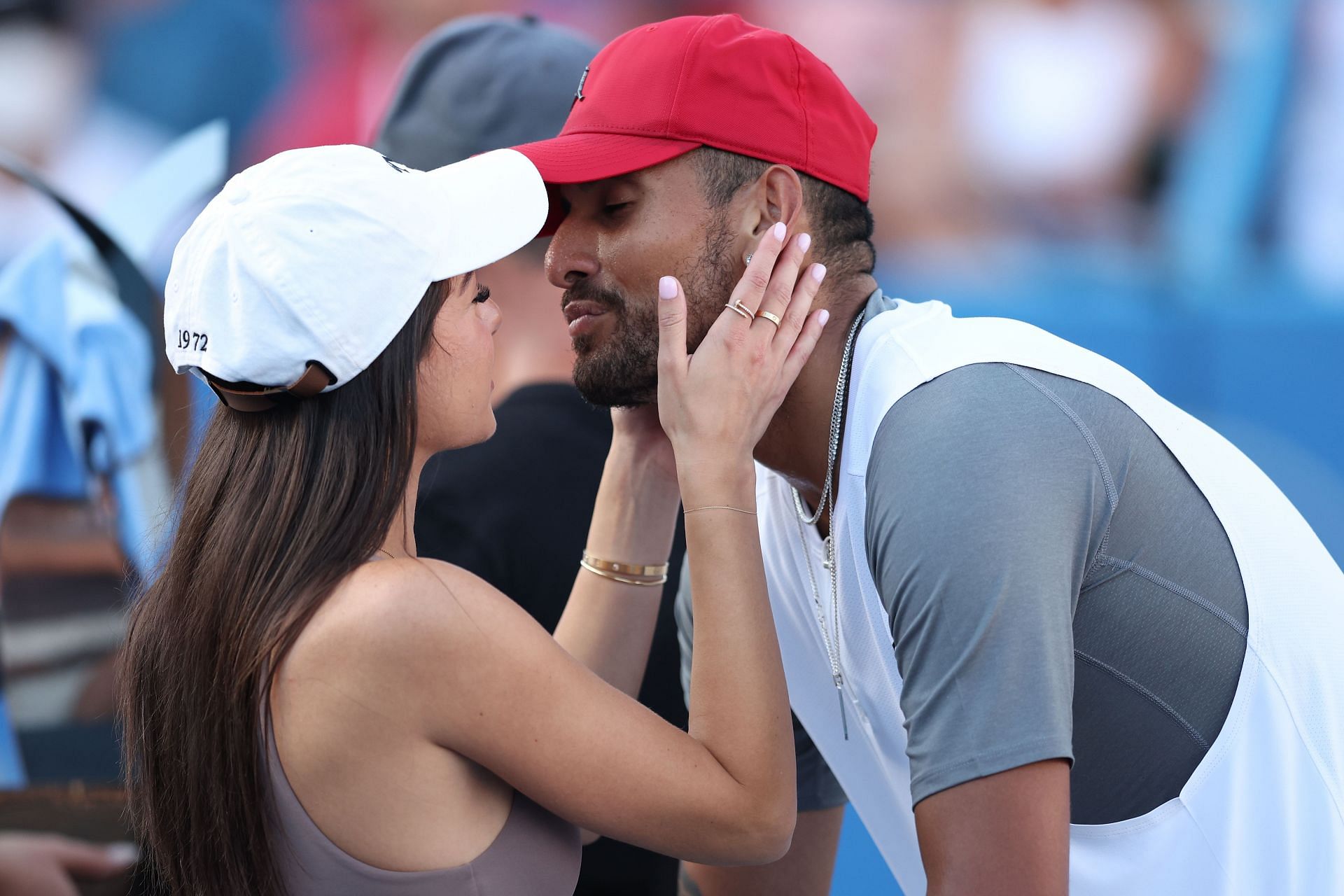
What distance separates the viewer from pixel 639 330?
1.75m

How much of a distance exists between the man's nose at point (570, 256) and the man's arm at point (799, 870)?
1003 millimetres

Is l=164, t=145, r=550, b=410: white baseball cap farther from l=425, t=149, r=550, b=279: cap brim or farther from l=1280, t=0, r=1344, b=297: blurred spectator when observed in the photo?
l=1280, t=0, r=1344, b=297: blurred spectator

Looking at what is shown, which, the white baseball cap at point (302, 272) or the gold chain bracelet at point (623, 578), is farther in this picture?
the gold chain bracelet at point (623, 578)

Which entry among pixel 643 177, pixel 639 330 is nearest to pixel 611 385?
pixel 639 330

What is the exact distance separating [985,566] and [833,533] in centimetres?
36

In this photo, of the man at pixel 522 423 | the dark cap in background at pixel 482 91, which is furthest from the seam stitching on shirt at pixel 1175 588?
the dark cap in background at pixel 482 91

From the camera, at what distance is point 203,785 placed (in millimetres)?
1318

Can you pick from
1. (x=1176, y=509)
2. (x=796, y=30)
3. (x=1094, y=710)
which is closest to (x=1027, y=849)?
(x=1094, y=710)

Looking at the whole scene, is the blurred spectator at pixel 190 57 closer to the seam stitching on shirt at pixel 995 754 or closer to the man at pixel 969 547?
the man at pixel 969 547

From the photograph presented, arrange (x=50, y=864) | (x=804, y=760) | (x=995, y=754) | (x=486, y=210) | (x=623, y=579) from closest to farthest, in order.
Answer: (x=995, y=754)
(x=486, y=210)
(x=623, y=579)
(x=804, y=760)
(x=50, y=864)

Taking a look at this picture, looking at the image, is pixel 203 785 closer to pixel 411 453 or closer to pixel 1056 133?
pixel 411 453

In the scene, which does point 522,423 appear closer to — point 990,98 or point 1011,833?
point 1011,833

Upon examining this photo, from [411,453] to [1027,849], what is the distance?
0.78m

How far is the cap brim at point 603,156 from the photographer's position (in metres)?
1.66
